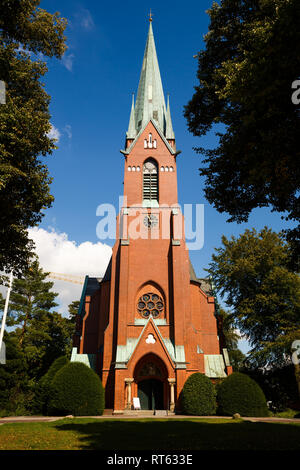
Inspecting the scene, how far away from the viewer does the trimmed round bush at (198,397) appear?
20.1 metres

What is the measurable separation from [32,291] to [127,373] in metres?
24.7

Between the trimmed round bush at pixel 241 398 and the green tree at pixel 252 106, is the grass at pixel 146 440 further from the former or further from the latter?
the trimmed round bush at pixel 241 398

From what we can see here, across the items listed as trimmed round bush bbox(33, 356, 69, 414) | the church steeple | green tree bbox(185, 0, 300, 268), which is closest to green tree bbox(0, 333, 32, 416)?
trimmed round bush bbox(33, 356, 69, 414)

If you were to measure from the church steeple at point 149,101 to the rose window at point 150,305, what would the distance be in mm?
16480

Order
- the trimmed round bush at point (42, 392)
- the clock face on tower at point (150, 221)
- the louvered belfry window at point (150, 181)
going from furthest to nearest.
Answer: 1. the louvered belfry window at point (150, 181)
2. the clock face on tower at point (150, 221)
3. the trimmed round bush at point (42, 392)

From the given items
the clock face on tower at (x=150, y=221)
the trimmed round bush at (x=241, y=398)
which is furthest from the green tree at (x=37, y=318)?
the trimmed round bush at (x=241, y=398)

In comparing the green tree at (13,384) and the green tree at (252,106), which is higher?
the green tree at (252,106)

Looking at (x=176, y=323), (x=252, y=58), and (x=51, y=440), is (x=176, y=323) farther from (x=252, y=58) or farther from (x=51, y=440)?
(x=252, y=58)

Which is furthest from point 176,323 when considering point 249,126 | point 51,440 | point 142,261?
point 249,126

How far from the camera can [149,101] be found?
36344 mm

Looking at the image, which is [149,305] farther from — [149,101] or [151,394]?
[149,101]

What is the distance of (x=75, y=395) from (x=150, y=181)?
19018 mm

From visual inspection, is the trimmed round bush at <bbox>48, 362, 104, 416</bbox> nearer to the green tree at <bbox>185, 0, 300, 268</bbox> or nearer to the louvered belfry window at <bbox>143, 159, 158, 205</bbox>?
the green tree at <bbox>185, 0, 300, 268</bbox>
